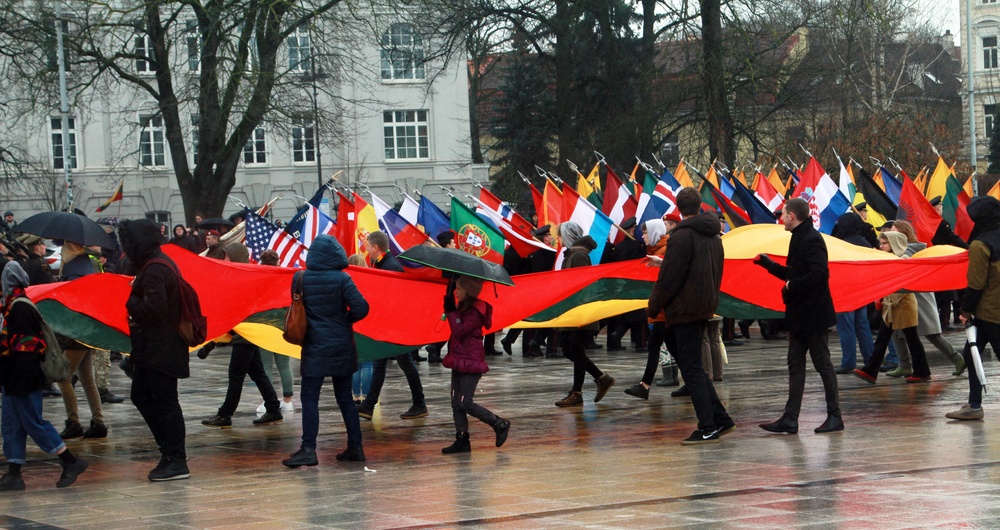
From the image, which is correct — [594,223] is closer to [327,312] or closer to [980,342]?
[980,342]

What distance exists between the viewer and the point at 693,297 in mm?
10195

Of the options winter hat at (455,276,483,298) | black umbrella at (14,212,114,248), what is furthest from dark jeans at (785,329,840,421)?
black umbrella at (14,212,114,248)

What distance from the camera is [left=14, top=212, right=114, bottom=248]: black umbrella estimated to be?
10852mm

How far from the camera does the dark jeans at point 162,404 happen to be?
9.21m

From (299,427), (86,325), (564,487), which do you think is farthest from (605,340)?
(564,487)

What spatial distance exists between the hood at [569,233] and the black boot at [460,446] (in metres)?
5.87

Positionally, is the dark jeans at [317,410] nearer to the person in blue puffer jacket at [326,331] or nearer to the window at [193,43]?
the person in blue puffer jacket at [326,331]

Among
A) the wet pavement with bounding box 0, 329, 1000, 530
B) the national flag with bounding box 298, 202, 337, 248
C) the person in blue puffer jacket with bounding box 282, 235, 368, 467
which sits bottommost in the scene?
the wet pavement with bounding box 0, 329, 1000, 530

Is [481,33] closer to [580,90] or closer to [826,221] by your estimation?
[580,90]

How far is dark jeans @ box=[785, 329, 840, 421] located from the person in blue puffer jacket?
129 inches

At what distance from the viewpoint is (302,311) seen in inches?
381

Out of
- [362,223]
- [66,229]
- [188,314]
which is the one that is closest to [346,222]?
[362,223]

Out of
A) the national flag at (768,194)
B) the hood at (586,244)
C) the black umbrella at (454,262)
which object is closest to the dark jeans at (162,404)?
the black umbrella at (454,262)

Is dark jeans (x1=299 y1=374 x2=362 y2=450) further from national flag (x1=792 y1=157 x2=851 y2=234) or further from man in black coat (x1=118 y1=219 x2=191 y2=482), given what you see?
national flag (x1=792 y1=157 x2=851 y2=234)
